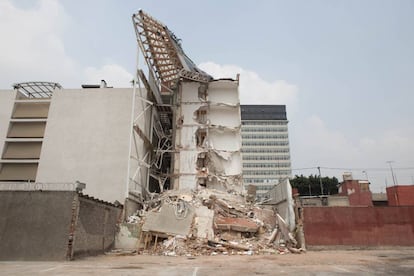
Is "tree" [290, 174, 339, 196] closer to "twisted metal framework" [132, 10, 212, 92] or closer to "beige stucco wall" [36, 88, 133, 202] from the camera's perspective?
"twisted metal framework" [132, 10, 212, 92]

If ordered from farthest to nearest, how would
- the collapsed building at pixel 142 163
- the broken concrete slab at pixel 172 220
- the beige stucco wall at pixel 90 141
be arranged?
the beige stucco wall at pixel 90 141, the broken concrete slab at pixel 172 220, the collapsed building at pixel 142 163

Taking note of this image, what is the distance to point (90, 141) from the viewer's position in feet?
84.7

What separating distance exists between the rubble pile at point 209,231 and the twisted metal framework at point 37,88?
17060mm

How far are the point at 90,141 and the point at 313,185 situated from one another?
42.7 meters

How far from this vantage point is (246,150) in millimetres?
109938

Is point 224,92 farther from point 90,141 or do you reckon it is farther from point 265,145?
point 265,145

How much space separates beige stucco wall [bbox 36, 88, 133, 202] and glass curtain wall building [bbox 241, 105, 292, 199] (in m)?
81.7

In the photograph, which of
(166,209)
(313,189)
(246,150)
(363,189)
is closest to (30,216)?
(166,209)

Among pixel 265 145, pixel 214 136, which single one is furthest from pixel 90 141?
pixel 265 145

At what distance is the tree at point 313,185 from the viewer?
2126 inches

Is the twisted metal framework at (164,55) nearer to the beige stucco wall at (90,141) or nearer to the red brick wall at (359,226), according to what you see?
the beige stucco wall at (90,141)

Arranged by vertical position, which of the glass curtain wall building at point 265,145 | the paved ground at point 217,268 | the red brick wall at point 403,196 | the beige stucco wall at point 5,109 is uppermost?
the glass curtain wall building at point 265,145

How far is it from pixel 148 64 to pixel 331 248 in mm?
23431

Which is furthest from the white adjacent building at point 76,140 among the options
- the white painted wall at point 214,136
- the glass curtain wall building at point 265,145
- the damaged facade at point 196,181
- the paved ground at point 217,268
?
the glass curtain wall building at point 265,145
